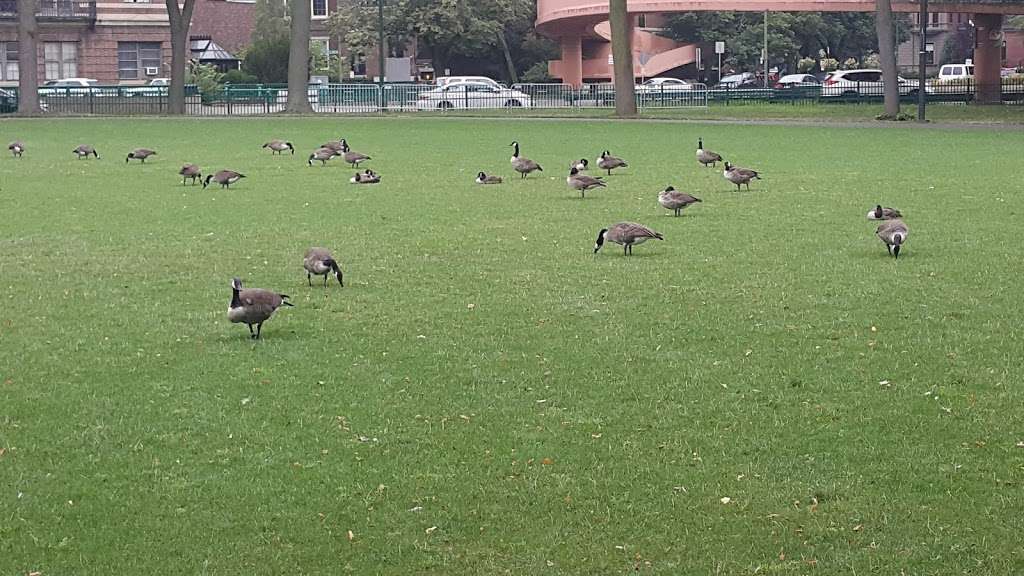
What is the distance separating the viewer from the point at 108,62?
84750 millimetres

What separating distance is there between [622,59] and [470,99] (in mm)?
13129

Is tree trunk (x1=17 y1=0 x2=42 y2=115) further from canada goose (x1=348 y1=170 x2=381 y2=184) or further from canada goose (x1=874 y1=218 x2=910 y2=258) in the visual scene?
canada goose (x1=874 y1=218 x2=910 y2=258)

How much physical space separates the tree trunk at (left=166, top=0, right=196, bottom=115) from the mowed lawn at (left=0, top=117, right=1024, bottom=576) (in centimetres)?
4271

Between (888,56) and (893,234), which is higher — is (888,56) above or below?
above

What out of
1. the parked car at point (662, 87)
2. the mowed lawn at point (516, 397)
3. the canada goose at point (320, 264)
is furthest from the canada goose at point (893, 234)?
the parked car at point (662, 87)

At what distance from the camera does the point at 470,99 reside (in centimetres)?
6831

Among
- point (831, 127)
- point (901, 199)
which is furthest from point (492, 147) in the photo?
point (901, 199)

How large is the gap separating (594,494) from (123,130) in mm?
43774

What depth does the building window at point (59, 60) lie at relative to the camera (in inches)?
3287

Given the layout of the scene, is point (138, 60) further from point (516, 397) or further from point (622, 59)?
point (516, 397)

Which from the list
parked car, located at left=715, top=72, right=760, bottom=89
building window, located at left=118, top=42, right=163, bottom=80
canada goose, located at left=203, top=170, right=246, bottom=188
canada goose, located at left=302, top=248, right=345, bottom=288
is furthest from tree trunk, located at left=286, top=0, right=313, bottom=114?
canada goose, located at left=302, top=248, right=345, bottom=288

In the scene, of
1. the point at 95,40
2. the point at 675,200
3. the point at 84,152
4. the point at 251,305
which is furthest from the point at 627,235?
the point at 95,40

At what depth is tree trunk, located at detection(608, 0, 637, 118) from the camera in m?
55.7

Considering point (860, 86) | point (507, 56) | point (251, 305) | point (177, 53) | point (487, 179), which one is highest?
point (507, 56)
